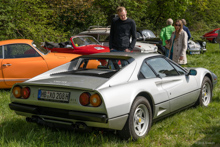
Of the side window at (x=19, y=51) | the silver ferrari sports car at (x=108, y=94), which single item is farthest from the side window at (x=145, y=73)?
the side window at (x=19, y=51)

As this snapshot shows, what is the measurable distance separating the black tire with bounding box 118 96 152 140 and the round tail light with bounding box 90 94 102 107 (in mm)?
484

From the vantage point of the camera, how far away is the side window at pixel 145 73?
15.2ft

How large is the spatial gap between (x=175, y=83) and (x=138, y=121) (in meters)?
1.21

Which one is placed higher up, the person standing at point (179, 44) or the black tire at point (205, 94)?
the person standing at point (179, 44)

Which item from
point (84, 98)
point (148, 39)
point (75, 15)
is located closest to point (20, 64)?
point (84, 98)

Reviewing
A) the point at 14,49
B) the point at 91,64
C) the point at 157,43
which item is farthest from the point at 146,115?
the point at 157,43

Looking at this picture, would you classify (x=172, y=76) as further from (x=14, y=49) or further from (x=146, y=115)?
(x=14, y=49)

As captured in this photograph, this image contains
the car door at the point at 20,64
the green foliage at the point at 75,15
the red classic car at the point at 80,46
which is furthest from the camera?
the green foliage at the point at 75,15

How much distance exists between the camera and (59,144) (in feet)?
13.0

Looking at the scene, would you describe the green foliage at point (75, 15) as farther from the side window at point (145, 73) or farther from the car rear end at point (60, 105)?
the side window at point (145, 73)

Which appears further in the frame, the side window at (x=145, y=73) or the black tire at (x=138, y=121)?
the side window at (x=145, y=73)

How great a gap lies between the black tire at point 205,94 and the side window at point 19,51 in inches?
161

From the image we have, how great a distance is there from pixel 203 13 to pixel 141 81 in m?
30.6

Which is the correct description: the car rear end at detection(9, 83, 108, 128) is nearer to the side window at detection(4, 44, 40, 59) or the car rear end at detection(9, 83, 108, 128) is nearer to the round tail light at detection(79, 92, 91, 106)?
the round tail light at detection(79, 92, 91, 106)
